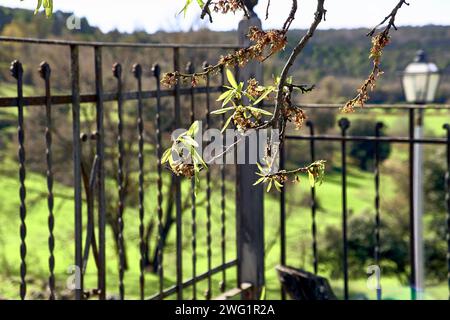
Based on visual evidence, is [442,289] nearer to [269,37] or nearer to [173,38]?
[173,38]

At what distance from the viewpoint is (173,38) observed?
1451cm

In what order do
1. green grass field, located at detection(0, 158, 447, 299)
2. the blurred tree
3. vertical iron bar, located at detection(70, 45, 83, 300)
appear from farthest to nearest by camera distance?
green grass field, located at detection(0, 158, 447, 299)
the blurred tree
vertical iron bar, located at detection(70, 45, 83, 300)

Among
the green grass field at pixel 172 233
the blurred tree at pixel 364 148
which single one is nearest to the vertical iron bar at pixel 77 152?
the green grass field at pixel 172 233

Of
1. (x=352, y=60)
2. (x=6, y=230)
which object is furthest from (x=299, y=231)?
(x=6, y=230)

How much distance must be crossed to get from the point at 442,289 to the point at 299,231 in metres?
4.89

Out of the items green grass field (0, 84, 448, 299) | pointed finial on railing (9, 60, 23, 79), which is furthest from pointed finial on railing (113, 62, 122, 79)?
green grass field (0, 84, 448, 299)

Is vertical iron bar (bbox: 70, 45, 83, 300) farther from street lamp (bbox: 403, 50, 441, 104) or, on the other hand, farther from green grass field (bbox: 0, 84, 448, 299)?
green grass field (bbox: 0, 84, 448, 299)

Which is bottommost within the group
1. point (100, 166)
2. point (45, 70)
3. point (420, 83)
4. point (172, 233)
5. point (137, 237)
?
point (172, 233)

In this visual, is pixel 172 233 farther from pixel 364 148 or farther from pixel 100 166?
pixel 100 166

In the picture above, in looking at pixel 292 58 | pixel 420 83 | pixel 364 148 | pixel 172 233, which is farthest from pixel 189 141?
pixel 172 233
